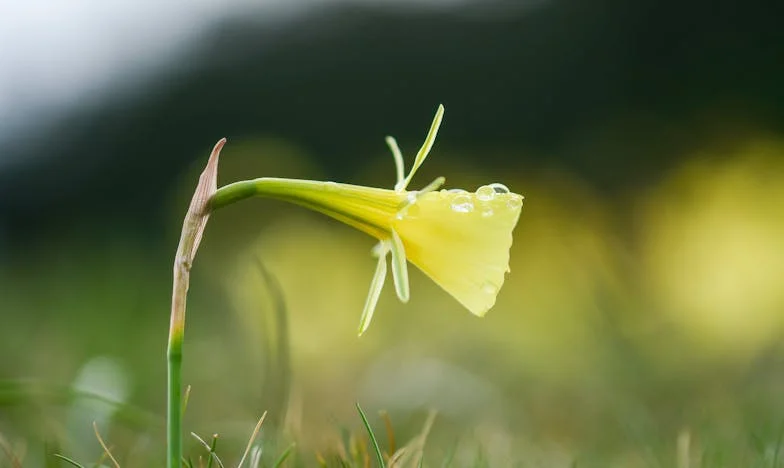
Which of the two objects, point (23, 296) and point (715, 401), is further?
point (23, 296)

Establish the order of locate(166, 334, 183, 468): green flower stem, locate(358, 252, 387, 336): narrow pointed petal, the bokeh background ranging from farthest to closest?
the bokeh background
locate(358, 252, 387, 336): narrow pointed petal
locate(166, 334, 183, 468): green flower stem

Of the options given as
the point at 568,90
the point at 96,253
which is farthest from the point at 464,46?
the point at 96,253

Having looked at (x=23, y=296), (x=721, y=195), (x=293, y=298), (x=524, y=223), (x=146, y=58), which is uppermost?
(x=146, y=58)

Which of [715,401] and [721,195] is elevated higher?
[721,195]

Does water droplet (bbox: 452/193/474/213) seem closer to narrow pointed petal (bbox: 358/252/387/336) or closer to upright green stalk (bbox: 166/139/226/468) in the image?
narrow pointed petal (bbox: 358/252/387/336)

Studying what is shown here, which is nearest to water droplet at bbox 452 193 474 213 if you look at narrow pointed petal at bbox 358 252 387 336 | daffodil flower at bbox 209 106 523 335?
daffodil flower at bbox 209 106 523 335

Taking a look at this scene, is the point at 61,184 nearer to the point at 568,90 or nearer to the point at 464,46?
the point at 464,46

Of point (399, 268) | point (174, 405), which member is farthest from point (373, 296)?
point (174, 405)
